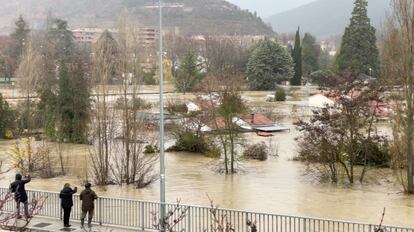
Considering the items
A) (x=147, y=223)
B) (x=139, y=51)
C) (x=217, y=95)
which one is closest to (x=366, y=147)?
(x=217, y=95)

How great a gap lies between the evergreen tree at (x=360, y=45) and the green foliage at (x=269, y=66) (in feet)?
27.7

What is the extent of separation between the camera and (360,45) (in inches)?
3563

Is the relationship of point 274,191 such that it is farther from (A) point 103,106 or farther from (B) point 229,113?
(A) point 103,106

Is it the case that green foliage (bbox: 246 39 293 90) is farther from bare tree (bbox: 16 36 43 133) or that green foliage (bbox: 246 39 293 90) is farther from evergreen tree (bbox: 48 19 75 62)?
bare tree (bbox: 16 36 43 133)

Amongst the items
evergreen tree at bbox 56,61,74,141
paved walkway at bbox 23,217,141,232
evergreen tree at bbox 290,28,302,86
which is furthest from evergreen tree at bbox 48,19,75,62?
paved walkway at bbox 23,217,141,232

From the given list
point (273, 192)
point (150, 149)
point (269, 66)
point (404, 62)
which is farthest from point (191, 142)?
point (269, 66)

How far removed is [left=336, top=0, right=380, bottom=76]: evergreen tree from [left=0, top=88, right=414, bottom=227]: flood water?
59238mm

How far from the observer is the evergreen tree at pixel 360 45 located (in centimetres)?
8962

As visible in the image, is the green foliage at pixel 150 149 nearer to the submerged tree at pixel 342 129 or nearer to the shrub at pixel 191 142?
the shrub at pixel 191 142

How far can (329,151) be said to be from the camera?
89.0 ft

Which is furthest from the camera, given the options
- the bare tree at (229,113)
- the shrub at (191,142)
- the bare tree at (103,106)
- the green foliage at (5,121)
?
the green foliage at (5,121)

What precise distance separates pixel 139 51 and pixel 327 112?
8.98 meters

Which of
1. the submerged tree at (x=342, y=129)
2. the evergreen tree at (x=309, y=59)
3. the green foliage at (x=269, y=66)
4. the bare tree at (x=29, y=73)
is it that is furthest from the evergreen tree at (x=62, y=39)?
the submerged tree at (x=342, y=129)

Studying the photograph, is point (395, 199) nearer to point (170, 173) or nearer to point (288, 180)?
point (288, 180)
